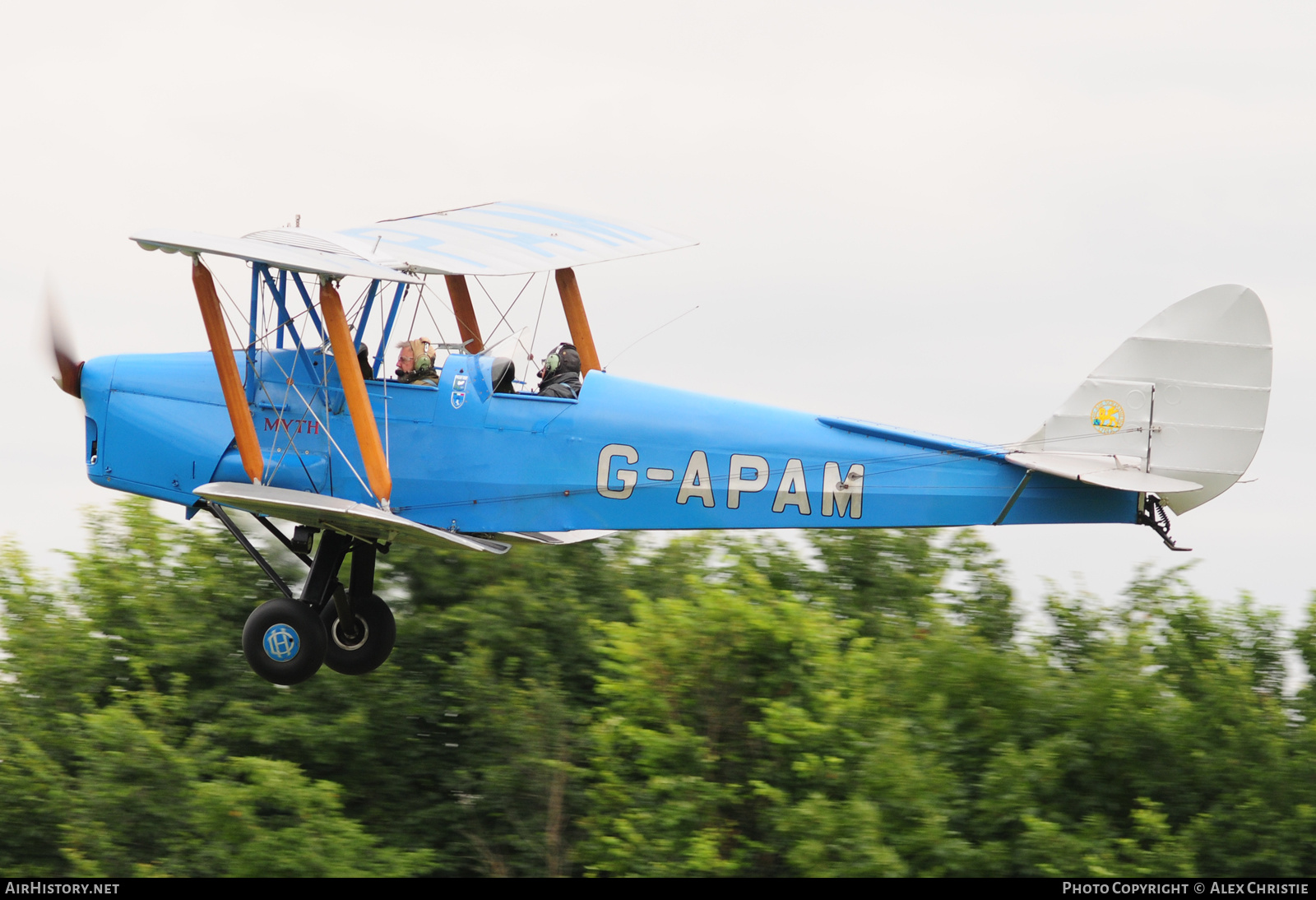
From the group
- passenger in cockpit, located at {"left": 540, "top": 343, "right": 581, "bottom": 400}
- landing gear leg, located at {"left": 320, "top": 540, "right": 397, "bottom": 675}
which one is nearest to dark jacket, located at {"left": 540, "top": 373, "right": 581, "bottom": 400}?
passenger in cockpit, located at {"left": 540, "top": 343, "right": 581, "bottom": 400}

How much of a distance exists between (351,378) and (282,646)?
1.84 meters

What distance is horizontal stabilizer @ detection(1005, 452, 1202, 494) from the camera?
24.6 feet

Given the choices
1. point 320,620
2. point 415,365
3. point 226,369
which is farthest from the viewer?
point 415,365

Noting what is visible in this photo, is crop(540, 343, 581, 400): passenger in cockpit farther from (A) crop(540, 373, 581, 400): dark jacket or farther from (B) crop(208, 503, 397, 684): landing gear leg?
(B) crop(208, 503, 397, 684): landing gear leg

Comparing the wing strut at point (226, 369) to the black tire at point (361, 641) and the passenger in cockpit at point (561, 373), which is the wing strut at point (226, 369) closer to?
the passenger in cockpit at point (561, 373)

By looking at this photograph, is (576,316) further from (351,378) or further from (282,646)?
(282,646)

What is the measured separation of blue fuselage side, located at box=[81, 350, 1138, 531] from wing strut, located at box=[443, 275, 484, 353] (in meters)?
1.13

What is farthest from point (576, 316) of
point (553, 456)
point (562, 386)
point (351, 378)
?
point (351, 378)

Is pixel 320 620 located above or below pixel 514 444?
below

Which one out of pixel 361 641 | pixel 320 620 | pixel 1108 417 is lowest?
pixel 361 641

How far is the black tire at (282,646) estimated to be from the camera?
8.32 m

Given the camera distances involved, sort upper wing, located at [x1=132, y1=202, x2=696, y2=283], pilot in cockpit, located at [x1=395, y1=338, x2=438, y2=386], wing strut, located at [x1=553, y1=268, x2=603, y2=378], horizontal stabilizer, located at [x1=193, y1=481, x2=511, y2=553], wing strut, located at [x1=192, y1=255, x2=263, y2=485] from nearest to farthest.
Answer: horizontal stabilizer, located at [x1=193, y1=481, x2=511, y2=553], upper wing, located at [x1=132, y1=202, x2=696, y2=283], wing strut, located at [x1=192, y1=255, x2=263, y2=485], pilot in cockpit, located at [x1=395, y1=338, x2=438, y2=386], wing strut, located at [x1=553, y1=268, x2=603, y2=378]

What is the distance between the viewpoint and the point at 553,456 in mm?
8344
